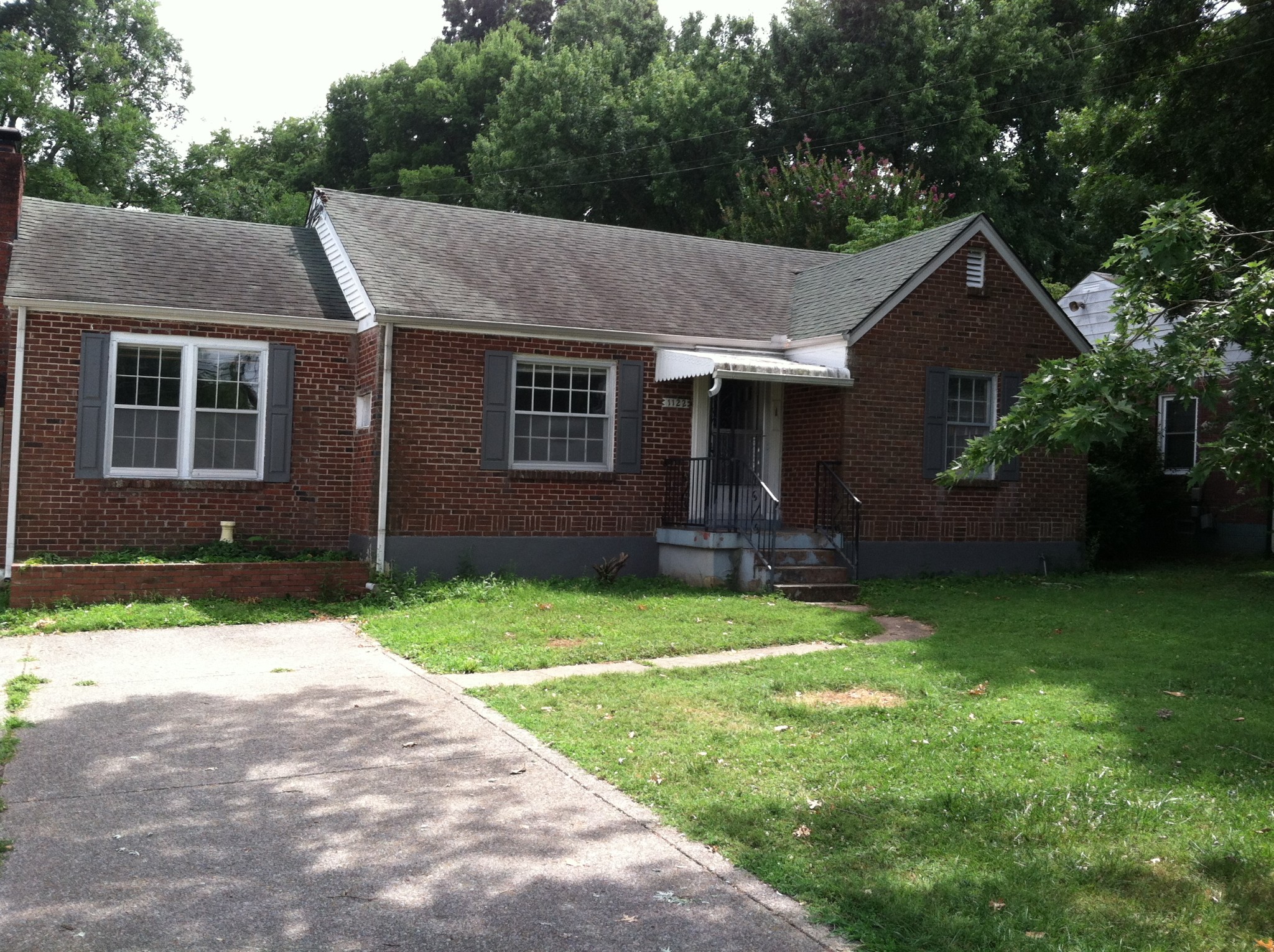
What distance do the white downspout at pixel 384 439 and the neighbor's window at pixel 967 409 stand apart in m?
7.52

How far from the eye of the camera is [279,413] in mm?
13938

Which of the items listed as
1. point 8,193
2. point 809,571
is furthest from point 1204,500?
point 8,193

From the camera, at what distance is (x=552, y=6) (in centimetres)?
4700

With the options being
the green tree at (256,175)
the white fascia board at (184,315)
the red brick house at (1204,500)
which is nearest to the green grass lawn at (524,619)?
the white fascia board at (184,315)

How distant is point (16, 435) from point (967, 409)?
477 inches

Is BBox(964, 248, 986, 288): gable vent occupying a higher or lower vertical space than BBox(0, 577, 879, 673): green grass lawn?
higher

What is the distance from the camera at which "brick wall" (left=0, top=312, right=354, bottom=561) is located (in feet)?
42.3

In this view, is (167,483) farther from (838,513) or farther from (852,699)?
(852,699)

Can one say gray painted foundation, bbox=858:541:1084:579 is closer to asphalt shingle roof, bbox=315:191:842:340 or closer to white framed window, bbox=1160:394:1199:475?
asphalt shingle roof, bbox=315:191:842:340

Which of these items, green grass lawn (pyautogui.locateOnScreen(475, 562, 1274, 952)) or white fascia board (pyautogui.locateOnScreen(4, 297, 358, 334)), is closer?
green grass lawn (pyautogui.locateOnScreen(475, 562, 1274, 952))

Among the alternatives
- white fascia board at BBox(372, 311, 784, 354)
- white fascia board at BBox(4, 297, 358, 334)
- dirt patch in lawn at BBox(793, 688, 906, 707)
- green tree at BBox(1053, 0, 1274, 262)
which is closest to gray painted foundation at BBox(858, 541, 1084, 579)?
white fascia board at BBox(372, 311, 784, 354)

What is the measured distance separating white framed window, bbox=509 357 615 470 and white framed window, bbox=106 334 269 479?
319cm

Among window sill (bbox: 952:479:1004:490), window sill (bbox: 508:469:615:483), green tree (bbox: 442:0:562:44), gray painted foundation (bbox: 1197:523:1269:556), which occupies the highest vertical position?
green tree (bbox: 442:0:562:44)

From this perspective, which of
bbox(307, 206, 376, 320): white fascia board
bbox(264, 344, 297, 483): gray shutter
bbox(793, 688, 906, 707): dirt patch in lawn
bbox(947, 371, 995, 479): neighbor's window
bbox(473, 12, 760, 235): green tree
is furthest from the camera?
bbox(473, 12, 760, 235): green tree
